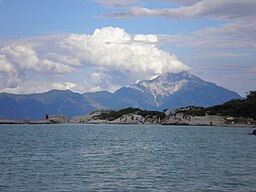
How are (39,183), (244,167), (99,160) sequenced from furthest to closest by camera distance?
(99,160) < (244,167) < (39,183)

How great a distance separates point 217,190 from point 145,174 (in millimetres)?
12297

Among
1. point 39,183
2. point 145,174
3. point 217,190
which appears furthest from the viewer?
point 145,174

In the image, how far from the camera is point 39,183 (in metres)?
45.0

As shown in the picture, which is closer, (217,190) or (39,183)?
(217,190)

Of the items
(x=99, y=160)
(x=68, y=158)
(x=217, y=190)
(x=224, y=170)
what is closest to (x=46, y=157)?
(x=68, y=158)

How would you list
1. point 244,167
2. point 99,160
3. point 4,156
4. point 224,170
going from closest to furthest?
point 224,170
point 244,167
point 99,160
point 4,156

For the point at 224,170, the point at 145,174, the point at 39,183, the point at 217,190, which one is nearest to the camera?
the point at 217,190

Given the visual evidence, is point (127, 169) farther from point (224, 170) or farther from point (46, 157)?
point (46, 157)

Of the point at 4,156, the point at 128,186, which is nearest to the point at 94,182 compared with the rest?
the point at 128,186

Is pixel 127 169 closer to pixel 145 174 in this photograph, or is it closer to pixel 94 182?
pixel 145 174

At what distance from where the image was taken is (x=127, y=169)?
56500 mm

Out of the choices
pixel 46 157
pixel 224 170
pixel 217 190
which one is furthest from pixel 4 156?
pixel 217 190

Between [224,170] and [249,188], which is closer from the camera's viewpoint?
[249,188]

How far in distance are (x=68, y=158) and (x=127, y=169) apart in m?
17.4
